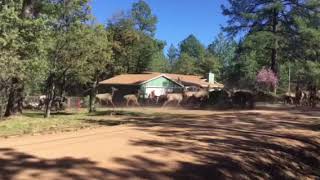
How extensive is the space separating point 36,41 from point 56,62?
4.47 meters

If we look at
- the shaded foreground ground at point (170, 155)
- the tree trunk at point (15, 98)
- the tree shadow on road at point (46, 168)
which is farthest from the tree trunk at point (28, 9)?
the tree shadow on road at point (46, 168)

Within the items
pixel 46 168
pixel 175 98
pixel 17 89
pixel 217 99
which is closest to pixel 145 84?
pixel 175 98

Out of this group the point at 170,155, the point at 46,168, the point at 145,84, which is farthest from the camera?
the point at 145,84

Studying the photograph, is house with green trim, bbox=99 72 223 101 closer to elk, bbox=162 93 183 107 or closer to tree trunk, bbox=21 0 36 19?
elk, bbox=162 93 183 107

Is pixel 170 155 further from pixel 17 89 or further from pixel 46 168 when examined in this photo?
pixel 17 89

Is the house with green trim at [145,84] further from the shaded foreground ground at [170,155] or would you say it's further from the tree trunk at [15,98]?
the shaded foreground ground at [170,155]

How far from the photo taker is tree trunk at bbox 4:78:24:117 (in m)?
25.4

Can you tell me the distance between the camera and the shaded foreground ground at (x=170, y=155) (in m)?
9.91

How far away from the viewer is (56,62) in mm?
28703

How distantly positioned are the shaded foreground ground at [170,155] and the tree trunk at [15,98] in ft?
34.8

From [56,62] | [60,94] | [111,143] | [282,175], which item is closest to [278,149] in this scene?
[282,175]

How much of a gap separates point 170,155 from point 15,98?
643 inches

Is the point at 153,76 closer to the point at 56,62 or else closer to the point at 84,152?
the point at 56,62

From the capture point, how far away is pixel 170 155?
11.7 meters
